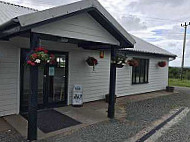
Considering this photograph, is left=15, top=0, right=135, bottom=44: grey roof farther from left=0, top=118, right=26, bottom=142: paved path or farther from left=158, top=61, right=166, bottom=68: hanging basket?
left=158, top=61, right=166, bottom=68: hanging basket

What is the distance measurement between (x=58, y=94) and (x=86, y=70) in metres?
1.56

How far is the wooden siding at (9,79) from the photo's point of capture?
5.38 meters

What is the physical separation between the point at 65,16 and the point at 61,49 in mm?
2525

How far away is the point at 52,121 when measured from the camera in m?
5.23

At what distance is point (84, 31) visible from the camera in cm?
483

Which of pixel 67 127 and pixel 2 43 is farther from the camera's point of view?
pixel 2 43

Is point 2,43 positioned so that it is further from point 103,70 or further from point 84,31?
point 103,70

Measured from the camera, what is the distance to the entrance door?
5918mm

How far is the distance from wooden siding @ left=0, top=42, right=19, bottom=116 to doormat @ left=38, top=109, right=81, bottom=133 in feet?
3.08

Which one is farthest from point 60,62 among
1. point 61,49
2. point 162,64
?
point 162,64

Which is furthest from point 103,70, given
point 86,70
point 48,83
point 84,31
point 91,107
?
point 84,31

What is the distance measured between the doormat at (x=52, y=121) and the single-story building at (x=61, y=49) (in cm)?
59

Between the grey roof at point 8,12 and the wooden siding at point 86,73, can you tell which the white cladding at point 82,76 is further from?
the grey roof at point 8,12

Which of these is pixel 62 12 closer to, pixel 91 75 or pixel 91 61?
pixel 91 61
